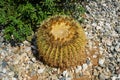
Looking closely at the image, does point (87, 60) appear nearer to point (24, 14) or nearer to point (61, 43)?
point (61, 43)

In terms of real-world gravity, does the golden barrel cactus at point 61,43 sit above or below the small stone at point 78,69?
above

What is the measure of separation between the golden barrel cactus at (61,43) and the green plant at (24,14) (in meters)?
0.50

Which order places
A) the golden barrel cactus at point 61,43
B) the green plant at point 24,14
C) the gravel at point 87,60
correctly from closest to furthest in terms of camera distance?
the golden barrel cactus at point 61,43
the gravel at point 87,60
the green plant at point 24,14

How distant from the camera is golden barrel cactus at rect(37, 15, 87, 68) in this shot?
523cm

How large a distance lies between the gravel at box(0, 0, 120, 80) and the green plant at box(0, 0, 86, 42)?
24 cm

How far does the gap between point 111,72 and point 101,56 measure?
32cm

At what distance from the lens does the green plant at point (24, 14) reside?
19.1ft

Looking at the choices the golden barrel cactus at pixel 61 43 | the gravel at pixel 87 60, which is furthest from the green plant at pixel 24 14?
the golden barrel cactus at pixel 61 43

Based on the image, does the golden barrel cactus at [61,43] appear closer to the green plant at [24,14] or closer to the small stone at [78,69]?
the small stone at [78,69]

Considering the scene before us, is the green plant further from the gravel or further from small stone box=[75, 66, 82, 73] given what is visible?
small stone box=[75, 66, 82, 73]

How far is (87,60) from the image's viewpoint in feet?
18.5

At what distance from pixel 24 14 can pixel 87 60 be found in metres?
1.28

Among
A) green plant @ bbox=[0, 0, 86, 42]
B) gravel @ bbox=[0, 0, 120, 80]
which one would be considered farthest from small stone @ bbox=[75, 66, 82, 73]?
green plant @ bbox=[0, 0, 86, 42]

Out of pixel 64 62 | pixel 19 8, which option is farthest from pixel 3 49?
pixel 64 62
